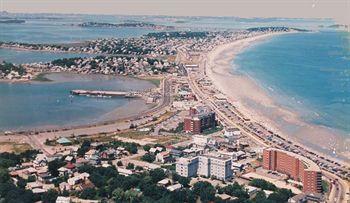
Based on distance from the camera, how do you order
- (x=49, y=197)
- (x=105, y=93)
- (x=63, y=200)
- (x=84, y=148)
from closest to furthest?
(x=63, y=200) < (x=49, y=197) < (x=84, y=148) < (x=105, y=93)

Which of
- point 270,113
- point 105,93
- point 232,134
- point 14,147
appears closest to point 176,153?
point 232,134

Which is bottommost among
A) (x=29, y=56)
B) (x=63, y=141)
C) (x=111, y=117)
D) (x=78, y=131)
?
(x=29, y=56)

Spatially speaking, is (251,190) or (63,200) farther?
(251,190)

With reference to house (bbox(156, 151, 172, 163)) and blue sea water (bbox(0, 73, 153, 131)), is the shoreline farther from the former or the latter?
house (bbox(156, 151, 172, 163))

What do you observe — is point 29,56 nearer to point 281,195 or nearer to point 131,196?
point 131,196

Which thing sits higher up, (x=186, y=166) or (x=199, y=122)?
(x=186, y=166)

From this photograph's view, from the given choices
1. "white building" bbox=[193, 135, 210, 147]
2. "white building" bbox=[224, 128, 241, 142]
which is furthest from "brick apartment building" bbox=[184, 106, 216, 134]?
"white building" bbox=[193, 135, 210, 147]

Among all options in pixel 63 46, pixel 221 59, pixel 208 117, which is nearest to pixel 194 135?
pixel 208 117

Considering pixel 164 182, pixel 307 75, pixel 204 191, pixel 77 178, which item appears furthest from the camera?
pixel 307 75
